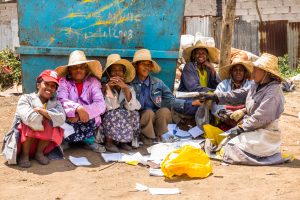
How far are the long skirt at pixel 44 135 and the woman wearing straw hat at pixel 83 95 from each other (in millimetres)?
272

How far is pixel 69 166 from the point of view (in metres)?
4.64

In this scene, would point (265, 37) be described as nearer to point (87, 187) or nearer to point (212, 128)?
point (212, 128)

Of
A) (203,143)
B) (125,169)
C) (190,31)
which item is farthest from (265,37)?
(125,169)

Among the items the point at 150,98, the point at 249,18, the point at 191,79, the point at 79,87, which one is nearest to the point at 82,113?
the point at 79,87

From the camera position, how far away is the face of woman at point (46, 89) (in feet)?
15.0

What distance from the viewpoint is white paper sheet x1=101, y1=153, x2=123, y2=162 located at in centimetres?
484

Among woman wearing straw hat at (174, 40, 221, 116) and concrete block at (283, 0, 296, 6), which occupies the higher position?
concrete block at (283, 0, 296, 6)

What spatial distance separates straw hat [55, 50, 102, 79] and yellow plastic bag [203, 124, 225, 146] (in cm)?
143

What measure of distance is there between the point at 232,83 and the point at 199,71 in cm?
61

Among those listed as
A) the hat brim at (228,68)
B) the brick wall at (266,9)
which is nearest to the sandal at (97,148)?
the hat brim at (228,68)

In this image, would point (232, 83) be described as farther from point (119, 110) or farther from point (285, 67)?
point (285, 67)

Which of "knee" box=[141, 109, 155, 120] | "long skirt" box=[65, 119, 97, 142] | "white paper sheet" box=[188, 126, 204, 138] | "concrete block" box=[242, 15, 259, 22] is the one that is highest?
"concrete block" box=[242, 15, 259, 22]

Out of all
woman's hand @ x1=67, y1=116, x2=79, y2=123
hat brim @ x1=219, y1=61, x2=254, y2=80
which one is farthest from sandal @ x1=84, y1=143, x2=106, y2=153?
hat brim @ x1=219, y1=61, x2=254, y2=80

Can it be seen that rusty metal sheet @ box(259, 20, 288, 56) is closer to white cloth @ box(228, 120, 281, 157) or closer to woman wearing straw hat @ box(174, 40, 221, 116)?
woman wearing straw hat @ box(174, 40, 221, 116)
